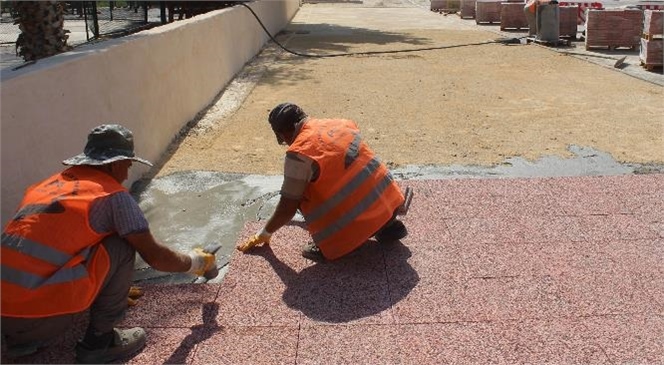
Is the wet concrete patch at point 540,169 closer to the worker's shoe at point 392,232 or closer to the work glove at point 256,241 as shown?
→ the worker's shoe at point 392,232

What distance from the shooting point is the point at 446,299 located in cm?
356

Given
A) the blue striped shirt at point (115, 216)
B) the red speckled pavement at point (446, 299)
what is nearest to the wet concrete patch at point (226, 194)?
the red speckled pavement at point (446, 299)

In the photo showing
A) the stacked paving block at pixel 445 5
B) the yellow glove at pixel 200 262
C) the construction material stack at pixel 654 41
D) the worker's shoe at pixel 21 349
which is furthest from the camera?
the stacked paving block at pixel 445 5

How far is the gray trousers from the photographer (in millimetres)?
2832

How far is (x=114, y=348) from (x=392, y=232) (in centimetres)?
188

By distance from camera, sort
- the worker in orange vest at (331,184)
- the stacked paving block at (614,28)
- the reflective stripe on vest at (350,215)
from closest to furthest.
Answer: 1. the worker in orange vest at (331,184)
2. the reflective stripe on vest at (350,215)
3. the stacked paving block at (614,28)

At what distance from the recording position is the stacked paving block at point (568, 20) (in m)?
16.1

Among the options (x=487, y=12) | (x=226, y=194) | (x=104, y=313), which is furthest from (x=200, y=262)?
(x=487, y=12)

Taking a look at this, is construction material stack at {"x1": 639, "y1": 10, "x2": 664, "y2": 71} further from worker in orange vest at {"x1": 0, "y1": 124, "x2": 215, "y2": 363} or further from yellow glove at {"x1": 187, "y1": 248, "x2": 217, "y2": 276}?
worker in orange vest at {"x1": 0, "y1": 124, "x2": 215, "y2": 363}

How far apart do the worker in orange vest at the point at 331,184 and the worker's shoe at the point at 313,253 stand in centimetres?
11

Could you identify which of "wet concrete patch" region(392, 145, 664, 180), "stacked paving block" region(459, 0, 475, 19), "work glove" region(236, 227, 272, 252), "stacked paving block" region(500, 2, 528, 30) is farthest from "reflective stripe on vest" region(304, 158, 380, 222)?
"stacked paving block" region(459, 0, 475, 19)

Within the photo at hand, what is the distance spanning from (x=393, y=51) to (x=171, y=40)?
27.7ft

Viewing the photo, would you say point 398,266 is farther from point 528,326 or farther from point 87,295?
point 87,295

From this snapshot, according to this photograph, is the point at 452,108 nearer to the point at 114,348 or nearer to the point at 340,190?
the point at 340,190
